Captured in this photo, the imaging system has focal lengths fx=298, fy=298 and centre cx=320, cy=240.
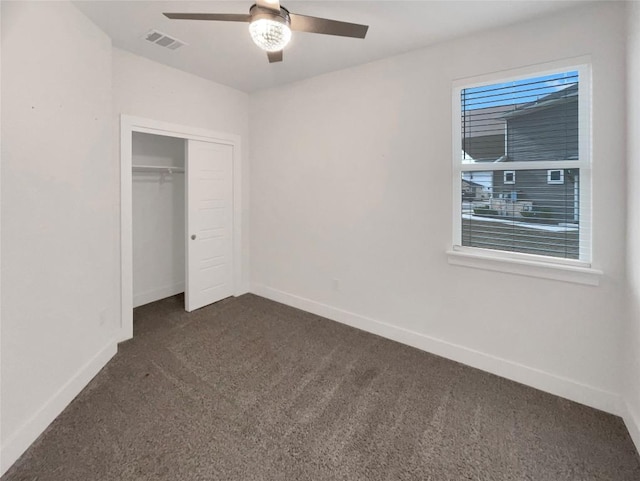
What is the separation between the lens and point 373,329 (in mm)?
3141

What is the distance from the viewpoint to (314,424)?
6.26 feet

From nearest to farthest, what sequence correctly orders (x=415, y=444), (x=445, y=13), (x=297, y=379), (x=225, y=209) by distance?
(x=415, y=444), (x=445, y=13), (x=297, y=379), (x=225, y=209)

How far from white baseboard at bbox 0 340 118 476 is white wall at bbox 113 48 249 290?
1.93 meters

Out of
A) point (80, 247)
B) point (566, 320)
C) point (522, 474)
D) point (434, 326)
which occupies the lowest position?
point (522, 474)

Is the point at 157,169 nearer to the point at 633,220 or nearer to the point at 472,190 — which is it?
the point at 472,190

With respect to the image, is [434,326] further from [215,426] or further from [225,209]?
[225,209]

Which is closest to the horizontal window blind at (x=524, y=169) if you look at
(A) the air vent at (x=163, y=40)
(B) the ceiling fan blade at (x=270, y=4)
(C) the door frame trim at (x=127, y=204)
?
(B) the ceiling fan blade at (x=270, y=4)

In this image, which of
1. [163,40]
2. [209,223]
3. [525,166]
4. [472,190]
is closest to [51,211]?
[163,40]

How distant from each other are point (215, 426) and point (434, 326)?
1976mm

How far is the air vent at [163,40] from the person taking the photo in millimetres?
2528

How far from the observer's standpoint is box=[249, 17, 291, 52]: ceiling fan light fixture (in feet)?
5.34

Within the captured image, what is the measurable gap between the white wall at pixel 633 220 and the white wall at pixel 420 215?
8cm

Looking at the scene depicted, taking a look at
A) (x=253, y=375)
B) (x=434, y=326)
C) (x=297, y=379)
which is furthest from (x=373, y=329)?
(x=253, y=375)

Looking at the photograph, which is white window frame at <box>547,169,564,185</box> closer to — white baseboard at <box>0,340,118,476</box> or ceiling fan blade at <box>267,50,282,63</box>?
ceiling fan blade at <box>267,50,282,63</box>
